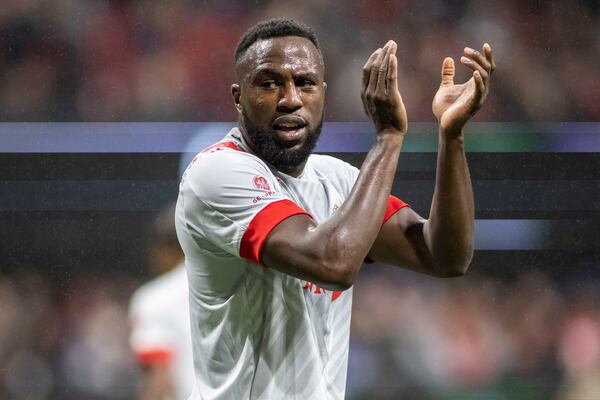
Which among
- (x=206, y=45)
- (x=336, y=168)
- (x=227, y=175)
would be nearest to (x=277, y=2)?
(x=206, y=45)

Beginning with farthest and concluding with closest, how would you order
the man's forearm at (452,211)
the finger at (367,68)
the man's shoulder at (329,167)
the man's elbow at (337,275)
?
1. the man's shoulder at (329,167)
2. the man's forearm at (452,211)
3. the finger at (367,68)
4. the man's elbow at (337,275)

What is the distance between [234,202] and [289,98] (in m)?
0.24

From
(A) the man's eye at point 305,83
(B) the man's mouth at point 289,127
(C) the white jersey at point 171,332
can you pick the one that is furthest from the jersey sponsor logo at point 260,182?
(C) the white jersey at point 171,332

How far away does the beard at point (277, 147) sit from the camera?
2006 millimetres

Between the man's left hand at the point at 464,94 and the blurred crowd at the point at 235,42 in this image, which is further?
the blurred crowd at the point at 235,42

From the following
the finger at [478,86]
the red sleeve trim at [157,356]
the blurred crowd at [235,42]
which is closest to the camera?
the finger at [478,86]

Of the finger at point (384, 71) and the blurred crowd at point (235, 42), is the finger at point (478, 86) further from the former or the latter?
the blurred crowd at point (235, 42)

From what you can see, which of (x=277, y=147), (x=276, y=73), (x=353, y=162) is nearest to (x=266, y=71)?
(x=276, y=73)

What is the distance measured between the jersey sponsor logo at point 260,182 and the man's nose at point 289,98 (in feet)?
0.50

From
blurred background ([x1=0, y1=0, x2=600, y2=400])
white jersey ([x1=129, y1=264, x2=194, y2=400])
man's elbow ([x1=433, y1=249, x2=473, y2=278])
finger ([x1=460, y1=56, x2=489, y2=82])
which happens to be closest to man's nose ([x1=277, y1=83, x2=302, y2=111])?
finger ([x1=460, y1=56, x2=489, y2=82])

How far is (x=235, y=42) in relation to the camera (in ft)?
14.9

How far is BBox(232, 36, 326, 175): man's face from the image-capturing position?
2.00m

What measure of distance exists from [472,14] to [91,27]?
5.60ft

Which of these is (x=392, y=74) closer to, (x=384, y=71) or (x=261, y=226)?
(x=384, y=71)
